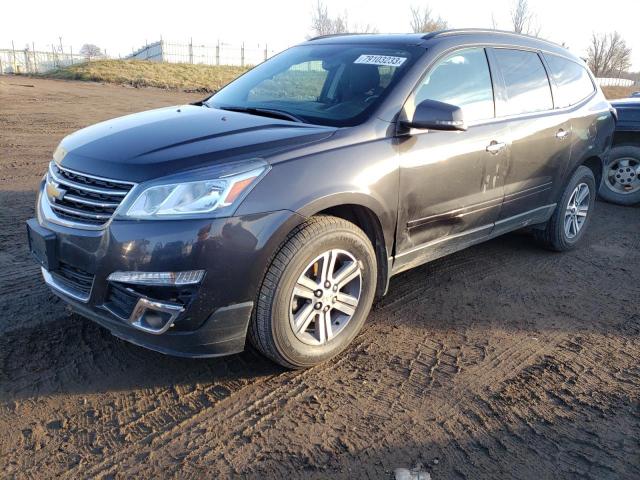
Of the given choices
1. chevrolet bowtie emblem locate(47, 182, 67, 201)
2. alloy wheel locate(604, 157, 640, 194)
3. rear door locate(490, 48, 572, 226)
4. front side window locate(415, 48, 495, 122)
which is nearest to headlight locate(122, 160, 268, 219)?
chevrolet bowtie emblem locate(47, 182, 67, 201)

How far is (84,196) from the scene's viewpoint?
9.07 feet

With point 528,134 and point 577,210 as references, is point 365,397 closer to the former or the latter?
point 528,134

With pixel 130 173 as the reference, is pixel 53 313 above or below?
below

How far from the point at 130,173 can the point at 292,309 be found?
1072mm

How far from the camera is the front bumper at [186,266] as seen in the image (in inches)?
98.3

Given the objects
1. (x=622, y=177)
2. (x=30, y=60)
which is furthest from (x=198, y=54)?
(x=622, y=177)

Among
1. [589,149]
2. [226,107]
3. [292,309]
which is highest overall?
[226,107]

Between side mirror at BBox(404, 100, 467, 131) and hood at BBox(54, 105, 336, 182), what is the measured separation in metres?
0.53

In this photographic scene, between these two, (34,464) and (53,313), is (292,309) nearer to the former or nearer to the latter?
(34,464)

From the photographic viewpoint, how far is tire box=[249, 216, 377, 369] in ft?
9.04

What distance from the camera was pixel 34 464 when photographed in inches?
90.8

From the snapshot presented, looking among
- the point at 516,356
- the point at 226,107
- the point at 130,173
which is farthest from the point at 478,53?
the point at 130,173

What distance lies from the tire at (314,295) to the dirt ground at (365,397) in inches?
6.7

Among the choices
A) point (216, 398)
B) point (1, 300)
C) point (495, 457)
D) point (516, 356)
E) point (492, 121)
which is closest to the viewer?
point (495, 457)
